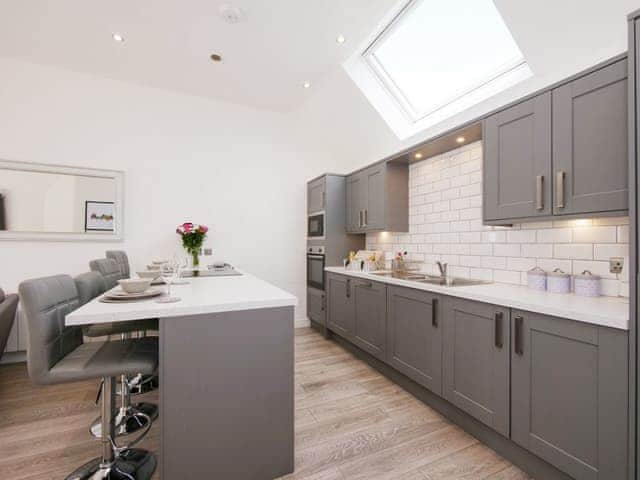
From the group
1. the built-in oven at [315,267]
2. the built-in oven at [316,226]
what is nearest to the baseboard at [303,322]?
the built-in oven at [315,267]

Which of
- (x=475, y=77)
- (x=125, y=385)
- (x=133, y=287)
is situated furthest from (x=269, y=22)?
(x=125, y=385)

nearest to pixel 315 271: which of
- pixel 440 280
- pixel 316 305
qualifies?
pixel 316 305

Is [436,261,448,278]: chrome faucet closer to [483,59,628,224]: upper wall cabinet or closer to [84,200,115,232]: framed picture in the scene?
[483,59,628,224]: upper wall cabinet

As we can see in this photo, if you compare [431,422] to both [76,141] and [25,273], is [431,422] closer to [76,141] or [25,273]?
[25,273]

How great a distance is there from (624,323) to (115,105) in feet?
15.6

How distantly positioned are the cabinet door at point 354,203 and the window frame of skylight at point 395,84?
3.09 ft

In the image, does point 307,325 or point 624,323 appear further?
point 307,325

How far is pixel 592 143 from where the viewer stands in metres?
1.66

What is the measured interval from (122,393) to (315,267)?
8.65 ft

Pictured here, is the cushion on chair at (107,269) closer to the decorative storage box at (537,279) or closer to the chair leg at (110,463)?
the chair leg at (110,463)

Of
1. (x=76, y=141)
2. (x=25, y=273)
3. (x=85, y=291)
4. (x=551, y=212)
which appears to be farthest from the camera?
(x=76, y=141)

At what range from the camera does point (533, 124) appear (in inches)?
76.6

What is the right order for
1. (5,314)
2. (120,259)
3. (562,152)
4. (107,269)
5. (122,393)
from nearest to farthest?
(562,152) < (122,393) < (5,314) < (107,269) < (120,259)

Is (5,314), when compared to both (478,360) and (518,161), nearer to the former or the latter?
(478,360)
